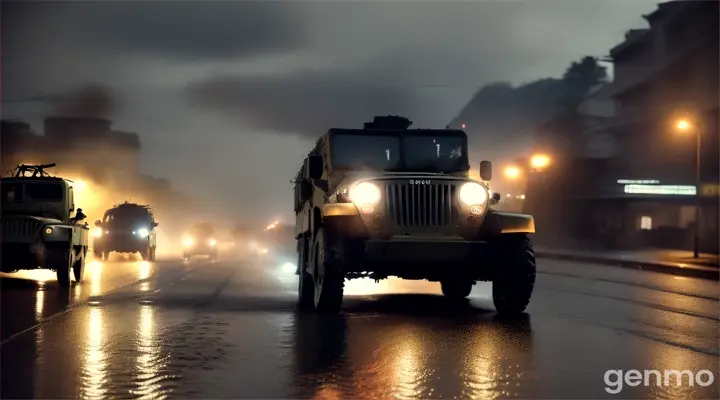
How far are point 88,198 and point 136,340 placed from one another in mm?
101342

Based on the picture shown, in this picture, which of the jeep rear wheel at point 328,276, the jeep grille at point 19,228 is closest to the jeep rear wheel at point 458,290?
the jeep rear wheel at point 328,276

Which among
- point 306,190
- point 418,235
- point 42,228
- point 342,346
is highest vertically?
Answer: point 306,190

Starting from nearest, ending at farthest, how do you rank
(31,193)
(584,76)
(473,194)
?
(473,194)
(31,193)
(584,76)

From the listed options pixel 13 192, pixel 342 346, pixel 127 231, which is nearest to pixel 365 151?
pixel 342 346

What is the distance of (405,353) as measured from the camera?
411 inches

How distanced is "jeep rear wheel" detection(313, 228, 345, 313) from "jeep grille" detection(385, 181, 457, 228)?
0.98m

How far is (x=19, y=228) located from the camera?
21.2 meters

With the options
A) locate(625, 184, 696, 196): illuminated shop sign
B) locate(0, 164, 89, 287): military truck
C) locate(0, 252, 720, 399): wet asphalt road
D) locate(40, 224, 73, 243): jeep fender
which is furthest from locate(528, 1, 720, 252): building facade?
locate(0, 252, 720, 399): wet asphalt road

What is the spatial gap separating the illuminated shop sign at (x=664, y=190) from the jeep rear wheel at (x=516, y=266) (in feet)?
153

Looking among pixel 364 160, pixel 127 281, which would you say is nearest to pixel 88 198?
pixel 127 281

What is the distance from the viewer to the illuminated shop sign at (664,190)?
59.3 m

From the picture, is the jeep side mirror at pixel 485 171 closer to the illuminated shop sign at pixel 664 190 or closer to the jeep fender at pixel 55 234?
the jeep fender at pixel 55 234

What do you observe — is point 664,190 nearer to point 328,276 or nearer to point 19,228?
point 19,228

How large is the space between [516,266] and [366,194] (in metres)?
2.47
